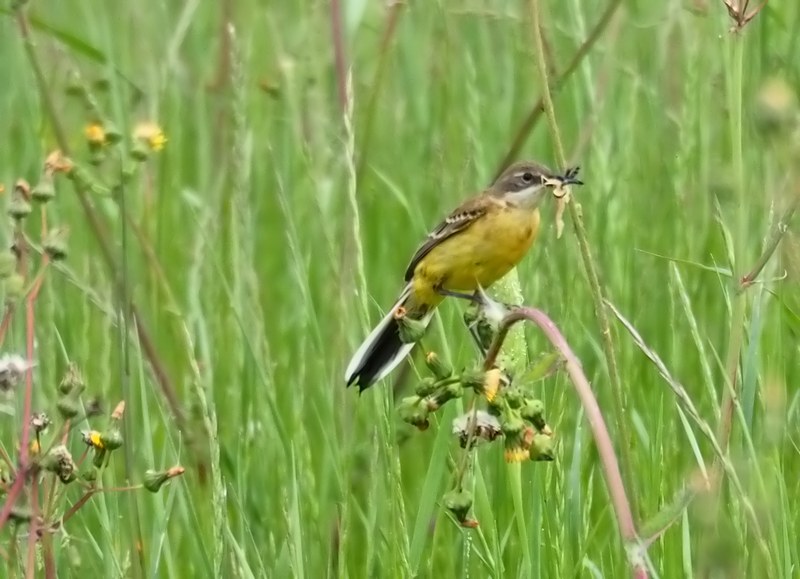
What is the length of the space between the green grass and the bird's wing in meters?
0.08

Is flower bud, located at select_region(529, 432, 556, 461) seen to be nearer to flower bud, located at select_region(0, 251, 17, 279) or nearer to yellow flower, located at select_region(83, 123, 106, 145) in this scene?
flower bud, located at select_region(0, 251, 17, 279)

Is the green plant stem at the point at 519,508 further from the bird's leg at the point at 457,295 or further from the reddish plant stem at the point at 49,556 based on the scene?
the reddish plant stem at the point at 49,556

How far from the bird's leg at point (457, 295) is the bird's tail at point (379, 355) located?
0.20 ft

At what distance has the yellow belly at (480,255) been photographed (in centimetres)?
358

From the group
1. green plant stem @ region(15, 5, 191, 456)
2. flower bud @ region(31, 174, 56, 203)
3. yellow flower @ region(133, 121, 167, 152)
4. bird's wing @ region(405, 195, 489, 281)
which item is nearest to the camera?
flower bud @ region(31, 174, 56, 203)

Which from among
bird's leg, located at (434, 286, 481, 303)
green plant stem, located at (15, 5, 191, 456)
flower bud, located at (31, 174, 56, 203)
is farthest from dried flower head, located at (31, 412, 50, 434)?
green plant stem, located at (15, 5, 191, 456)

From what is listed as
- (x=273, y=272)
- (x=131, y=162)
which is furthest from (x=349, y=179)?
(x=273, y=272)

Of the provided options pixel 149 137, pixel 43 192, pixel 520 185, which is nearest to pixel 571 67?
pixel 520 185

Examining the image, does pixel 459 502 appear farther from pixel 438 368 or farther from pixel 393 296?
pixel 393 296

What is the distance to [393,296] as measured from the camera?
13.9 feet

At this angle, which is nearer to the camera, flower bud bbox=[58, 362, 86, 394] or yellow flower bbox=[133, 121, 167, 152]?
flower bud bbox=[58, 362, 86, 394]

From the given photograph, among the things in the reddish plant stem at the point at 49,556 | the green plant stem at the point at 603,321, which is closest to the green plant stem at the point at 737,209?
the green plant stem at the point at 603,321

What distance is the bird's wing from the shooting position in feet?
12.4

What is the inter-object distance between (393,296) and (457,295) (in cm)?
123
